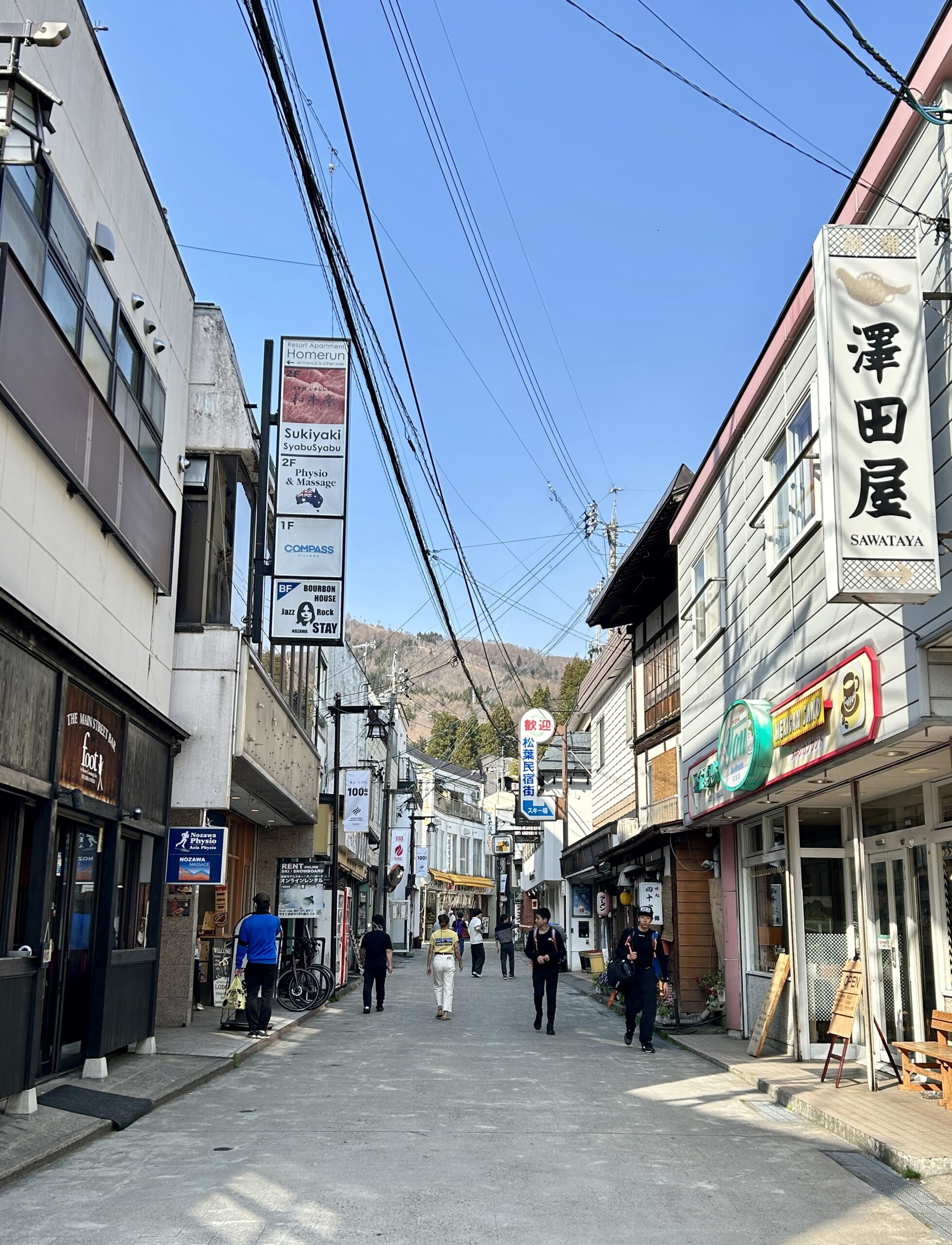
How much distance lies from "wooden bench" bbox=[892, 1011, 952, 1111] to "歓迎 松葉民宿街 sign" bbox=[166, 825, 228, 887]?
7.84 metres

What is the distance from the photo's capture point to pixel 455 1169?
7801 mm

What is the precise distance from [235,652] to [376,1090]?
224 inches

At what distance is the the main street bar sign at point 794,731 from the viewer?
9594 mm

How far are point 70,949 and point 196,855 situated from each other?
3219mm

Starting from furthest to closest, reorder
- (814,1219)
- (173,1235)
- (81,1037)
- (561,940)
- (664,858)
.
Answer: (664,858) < (561,940) < (81,1037) < (814,1219) < (173,1235)

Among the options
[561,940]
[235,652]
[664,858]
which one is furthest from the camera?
[664,858]

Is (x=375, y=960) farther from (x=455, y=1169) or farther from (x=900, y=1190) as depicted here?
(x=900, y=1190)

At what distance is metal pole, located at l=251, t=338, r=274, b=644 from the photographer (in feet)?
53.1

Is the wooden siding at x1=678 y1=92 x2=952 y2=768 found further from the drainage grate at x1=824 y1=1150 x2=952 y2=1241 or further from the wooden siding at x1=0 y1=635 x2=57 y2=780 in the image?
the wooden siding at x1=0 y1=635 x2=57 y2=780

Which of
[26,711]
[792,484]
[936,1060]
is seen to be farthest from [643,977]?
[26,711]

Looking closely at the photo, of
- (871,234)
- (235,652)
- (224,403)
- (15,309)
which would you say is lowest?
(235,652)

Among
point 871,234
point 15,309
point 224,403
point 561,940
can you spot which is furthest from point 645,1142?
point 224,403

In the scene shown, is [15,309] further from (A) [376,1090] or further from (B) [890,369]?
(A) [376,1090]

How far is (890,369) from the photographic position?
843 cm
